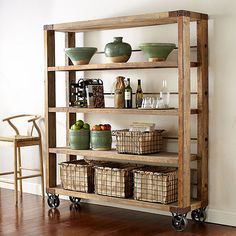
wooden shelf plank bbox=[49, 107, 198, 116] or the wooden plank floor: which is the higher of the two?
wooden shelf plank bbox=[49, 107, 198, 116]

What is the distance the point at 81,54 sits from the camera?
527 centimetres

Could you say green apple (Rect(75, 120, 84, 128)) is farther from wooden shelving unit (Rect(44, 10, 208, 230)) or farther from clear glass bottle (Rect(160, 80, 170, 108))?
clear glass bottle (Rect(160, 80, 170, 108))

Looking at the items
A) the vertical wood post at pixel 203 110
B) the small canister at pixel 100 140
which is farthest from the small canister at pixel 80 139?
the vertical wood post at pixel 203 110

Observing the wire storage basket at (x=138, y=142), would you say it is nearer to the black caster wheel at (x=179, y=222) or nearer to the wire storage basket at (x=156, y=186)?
the wire storage basket at (x=156, y=186)

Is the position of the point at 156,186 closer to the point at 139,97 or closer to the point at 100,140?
the point at 100,140

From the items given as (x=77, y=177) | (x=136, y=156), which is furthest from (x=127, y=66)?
(x=77, y=177)

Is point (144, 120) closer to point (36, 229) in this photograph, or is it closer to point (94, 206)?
point (94, 206)

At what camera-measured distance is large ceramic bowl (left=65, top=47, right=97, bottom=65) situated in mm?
5254

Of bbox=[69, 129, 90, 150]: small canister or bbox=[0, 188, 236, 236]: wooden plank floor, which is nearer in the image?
bbox=[0, 188, 236, 236]: wooden plank floor

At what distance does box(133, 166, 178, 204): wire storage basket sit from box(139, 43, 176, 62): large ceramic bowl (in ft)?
3.17

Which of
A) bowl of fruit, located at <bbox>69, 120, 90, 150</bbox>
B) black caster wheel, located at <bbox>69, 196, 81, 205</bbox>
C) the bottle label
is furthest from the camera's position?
black caster wheel, located at <bbox>69, 196, 81, 205</bbox>

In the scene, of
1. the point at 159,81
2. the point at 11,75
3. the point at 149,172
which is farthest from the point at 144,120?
the point at 11,75

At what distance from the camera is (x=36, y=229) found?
4.70m

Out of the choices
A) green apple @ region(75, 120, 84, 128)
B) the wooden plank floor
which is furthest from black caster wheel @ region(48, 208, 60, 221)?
green apple @ region(75, 120, 84, 128)
